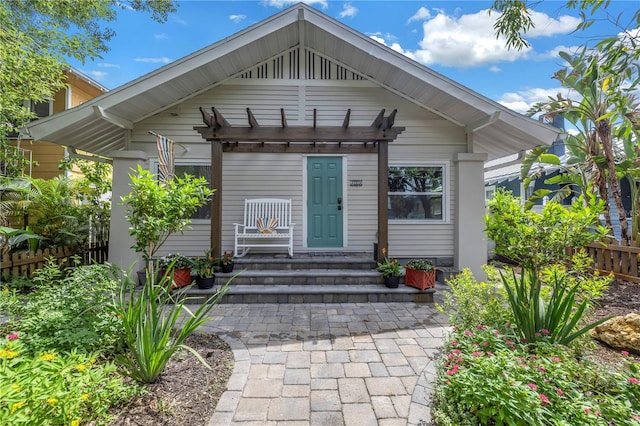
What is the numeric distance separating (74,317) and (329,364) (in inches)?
82.7

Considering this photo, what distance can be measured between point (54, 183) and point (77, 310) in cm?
512

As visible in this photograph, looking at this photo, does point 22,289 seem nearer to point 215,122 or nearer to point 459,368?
point 215,122

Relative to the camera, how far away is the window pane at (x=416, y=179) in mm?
6023

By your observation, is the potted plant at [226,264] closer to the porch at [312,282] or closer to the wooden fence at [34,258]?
the porch at [312,282]

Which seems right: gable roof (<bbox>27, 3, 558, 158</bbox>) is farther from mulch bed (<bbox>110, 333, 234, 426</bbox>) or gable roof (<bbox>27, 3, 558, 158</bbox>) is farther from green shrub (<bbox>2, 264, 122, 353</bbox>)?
mulch bed (<bbox>110, 333, 234, 426</bbox>)

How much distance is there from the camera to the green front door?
6.10m

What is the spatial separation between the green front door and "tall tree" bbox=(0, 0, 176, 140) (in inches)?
226

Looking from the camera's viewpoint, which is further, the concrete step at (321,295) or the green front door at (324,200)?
the green front door at (324,200)

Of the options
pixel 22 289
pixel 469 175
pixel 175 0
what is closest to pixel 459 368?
pixel 469 175

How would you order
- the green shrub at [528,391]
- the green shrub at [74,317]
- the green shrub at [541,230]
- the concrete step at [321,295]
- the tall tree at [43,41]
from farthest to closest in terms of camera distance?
the tall tree at [43,41] < the concrete step at [321,295] < the green shrub at [541,230] < the green shrub at [74,317] < the green shrub at [528,391]

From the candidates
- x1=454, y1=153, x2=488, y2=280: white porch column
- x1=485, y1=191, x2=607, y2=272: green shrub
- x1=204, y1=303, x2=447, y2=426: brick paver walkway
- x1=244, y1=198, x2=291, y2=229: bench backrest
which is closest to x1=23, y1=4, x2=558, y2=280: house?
x1=454, y1=153, x2=488, y2=280: white porch column

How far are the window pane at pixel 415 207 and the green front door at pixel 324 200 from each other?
1.11 m

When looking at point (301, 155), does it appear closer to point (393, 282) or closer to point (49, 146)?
point (393, 282)

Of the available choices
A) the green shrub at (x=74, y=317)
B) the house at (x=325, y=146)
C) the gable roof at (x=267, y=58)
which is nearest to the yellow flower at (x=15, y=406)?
the green shrub at (x=74, y=317)
